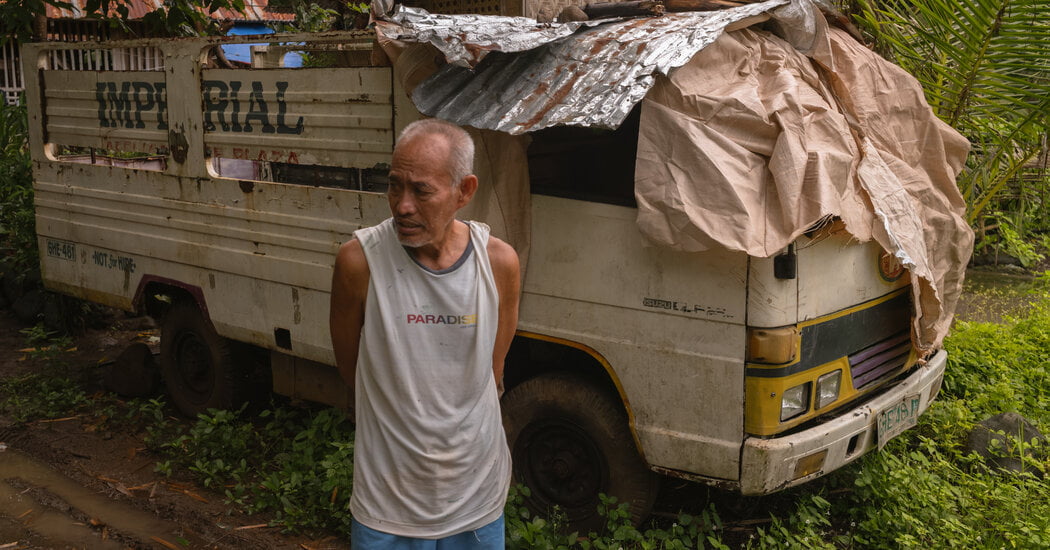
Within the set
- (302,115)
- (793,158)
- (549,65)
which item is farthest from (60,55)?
(793,158)

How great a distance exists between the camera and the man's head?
2.28m

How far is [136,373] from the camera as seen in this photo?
5.95m

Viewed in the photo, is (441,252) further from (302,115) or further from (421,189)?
(302,115)

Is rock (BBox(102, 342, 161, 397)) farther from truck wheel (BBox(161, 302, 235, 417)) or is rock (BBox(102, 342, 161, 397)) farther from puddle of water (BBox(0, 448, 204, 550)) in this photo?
puddle of water (BBox(0, 448, 204, 550))

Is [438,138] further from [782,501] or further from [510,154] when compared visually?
[782,501]

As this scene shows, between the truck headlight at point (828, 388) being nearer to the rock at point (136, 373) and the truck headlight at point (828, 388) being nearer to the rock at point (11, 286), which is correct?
the rock at point (136, 373)

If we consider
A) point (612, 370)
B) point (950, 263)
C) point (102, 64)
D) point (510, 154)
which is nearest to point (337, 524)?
point (612, 370)

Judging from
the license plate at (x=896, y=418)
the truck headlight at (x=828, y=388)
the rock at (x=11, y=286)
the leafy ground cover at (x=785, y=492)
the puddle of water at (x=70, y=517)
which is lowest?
the puddle of water at (x=70, y=517)

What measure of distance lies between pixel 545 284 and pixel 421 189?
161 centimetres

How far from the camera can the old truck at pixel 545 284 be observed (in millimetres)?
3480

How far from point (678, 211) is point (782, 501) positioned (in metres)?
1.85

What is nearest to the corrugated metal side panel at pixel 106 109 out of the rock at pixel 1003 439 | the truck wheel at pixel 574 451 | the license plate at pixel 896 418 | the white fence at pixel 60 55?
the truck wheel at pixel 574 451

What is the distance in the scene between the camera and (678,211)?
10.7 feet

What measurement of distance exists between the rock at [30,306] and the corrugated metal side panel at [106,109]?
215 centimetres
